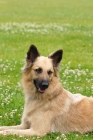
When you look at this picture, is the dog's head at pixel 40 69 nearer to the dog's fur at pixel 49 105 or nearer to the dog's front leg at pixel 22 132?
the dog's fur at pixel 49 105

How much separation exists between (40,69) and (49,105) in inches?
32.9

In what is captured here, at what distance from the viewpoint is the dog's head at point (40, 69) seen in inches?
339

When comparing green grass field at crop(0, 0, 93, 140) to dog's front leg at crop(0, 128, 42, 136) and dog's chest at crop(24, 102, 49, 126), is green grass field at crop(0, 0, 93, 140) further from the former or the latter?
dog's chest at crop(24, 102, 49, 126)

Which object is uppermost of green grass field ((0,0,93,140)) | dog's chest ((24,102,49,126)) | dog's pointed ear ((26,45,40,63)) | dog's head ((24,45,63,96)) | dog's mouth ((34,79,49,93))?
dog's pointed ear ((26,45,40,63))

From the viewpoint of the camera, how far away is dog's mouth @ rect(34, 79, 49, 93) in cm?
852

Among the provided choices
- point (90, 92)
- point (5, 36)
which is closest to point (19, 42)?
point (5, 36)

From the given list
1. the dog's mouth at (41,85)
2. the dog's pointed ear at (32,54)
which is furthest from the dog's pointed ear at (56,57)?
the dog's mouth at (41,85)

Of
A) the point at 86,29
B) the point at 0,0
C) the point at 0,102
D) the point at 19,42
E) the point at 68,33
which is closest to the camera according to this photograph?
A: the point at 0,102

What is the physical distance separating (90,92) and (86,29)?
1876 centimetres

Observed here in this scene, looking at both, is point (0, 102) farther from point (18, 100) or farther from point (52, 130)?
point (52, 130)

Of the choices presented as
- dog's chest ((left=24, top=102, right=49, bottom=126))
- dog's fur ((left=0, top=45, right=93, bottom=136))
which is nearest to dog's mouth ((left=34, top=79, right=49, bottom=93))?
dog's fur ((left=0, top=45, right=93, bottom=136))

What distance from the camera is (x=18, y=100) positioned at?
36.4 ft

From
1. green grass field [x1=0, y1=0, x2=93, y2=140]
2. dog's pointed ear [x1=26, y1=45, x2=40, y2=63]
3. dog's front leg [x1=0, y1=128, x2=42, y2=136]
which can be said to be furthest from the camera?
green grass field [x1=0, y1=0, x2=93, y2=140]

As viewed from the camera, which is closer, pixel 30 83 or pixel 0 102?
pixel 30 83
